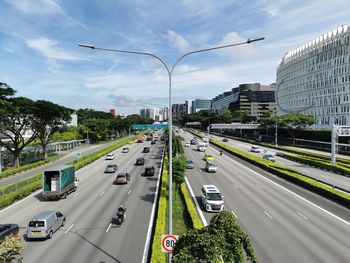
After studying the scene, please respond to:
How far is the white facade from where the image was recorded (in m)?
109

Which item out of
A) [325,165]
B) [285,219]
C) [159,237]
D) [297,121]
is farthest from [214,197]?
[297,121]

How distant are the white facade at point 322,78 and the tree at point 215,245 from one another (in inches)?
4468

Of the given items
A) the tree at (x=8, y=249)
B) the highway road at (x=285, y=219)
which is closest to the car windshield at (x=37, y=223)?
the tree at (x=8, y=249)

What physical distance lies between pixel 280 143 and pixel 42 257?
322 feet

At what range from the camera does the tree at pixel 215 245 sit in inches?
353

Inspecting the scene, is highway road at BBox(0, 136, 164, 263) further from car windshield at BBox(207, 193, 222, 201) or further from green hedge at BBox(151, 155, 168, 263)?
car windshield at BBox(207, 193, 222, 201)

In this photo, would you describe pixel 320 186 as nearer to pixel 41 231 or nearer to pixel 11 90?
pixel 41 231

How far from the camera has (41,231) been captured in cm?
1972

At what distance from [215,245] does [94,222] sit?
16499 mm

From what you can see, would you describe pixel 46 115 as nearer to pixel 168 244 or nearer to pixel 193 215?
pixel 193 215

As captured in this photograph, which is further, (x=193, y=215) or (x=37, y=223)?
(x=193, y=215)

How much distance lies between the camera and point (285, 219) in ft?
78.6

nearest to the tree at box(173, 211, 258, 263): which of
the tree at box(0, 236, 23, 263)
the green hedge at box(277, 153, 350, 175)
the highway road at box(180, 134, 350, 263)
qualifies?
the tree at box(0, 236, 23, 263)

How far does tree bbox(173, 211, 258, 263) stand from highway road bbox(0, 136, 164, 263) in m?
8.53
